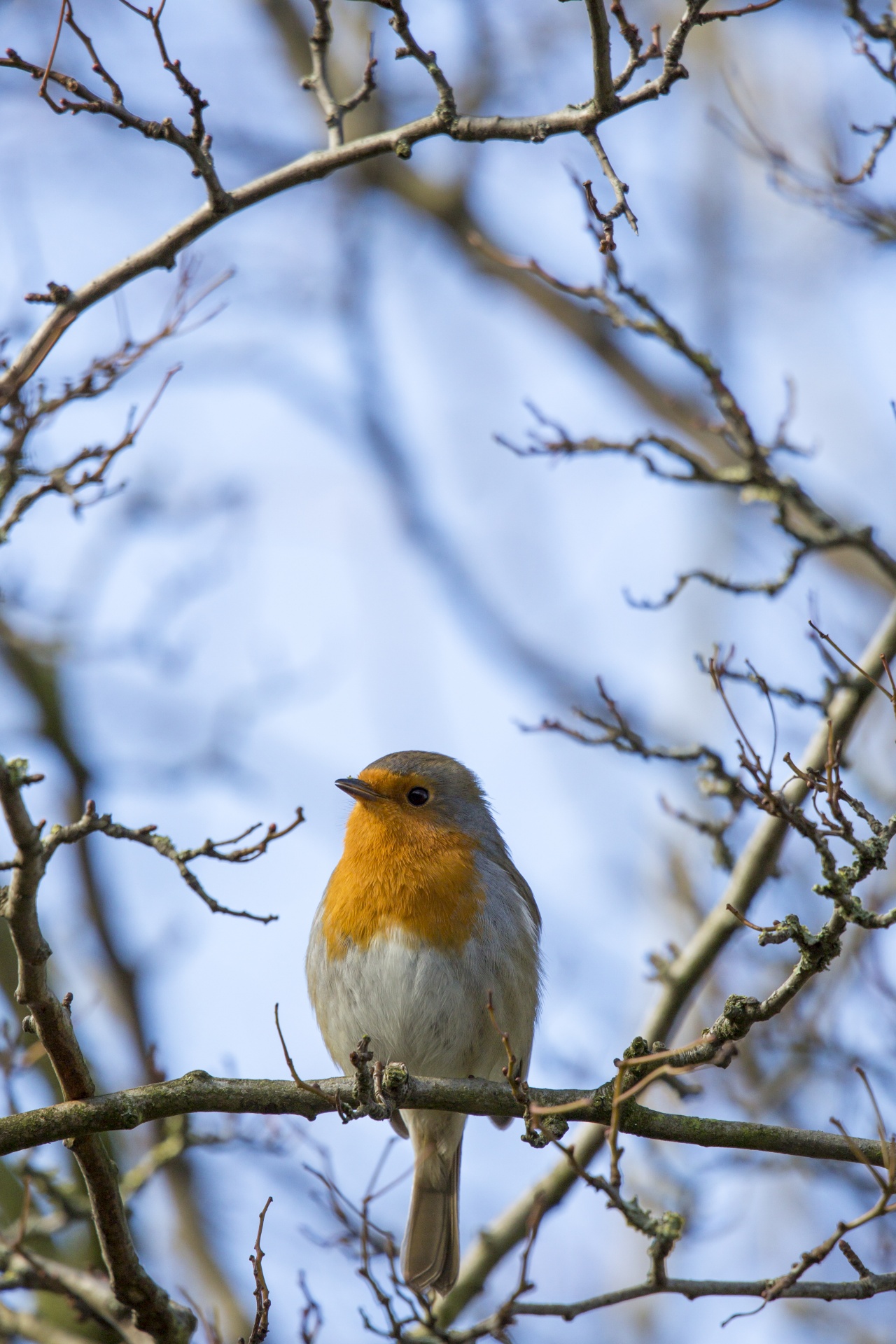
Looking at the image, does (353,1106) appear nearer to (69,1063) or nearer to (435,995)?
(69,1063)

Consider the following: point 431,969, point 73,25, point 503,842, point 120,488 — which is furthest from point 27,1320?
point 73,25

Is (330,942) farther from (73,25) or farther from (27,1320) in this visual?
(73,25)

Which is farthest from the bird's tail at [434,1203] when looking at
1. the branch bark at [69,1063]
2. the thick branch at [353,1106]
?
the thick branch at [353,1106]

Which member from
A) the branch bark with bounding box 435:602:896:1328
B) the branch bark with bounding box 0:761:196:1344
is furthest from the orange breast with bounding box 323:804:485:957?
the branch bark with bounding box 0:761:196:1344

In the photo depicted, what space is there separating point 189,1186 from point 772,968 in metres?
3.64

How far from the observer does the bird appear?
5.14 metres

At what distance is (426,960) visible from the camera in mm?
5117

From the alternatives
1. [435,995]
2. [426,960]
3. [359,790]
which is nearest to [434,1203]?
[435,995]

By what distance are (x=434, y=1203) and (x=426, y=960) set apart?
4.73 ft

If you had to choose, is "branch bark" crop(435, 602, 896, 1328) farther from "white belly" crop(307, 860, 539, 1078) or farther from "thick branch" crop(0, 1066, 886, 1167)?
"thick branch" crop(0, 1066, 886, 1167)

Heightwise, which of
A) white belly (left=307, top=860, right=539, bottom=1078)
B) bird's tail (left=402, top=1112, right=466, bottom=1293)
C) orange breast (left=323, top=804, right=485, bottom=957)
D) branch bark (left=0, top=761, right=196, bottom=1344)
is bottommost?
branch bark (left=0, top=761, right=196, bottom=1344)

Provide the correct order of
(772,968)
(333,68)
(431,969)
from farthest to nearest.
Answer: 1. (333,68)
2. (772,968)
3. (431,969)

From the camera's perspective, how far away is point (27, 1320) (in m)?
A: 5.27

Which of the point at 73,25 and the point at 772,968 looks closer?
the point at 73,25
